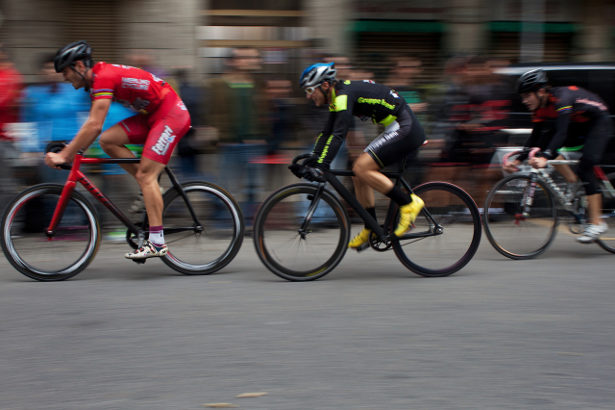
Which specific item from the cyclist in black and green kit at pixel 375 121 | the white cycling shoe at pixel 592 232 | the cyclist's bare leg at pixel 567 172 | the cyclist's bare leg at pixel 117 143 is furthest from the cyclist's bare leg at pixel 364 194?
the white cycling shoe at pixel 592 232

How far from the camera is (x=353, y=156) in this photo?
818 centimetres

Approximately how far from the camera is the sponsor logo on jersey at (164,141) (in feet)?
18.2

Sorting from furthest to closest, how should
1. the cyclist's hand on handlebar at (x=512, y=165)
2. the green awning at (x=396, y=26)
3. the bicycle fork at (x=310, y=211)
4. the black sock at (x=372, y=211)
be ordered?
the green awning at (x=396, y=26) → the cyclist's hand on handlebar at (x=512, y=165) → the black sock at (x=372, y=211) → the bicycle fork at (x=310, y=211)

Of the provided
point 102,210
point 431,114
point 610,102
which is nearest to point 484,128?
point 431,114

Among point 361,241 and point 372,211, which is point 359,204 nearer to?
point 372,211

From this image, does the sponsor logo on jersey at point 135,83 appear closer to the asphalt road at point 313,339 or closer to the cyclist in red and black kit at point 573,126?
the asphalt road at point 313,339

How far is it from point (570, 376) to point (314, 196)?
2562mm

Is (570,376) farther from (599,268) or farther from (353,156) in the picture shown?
(353,156)

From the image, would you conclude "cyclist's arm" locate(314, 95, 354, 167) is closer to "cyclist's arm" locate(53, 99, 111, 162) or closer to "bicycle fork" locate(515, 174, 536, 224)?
"cyclist's arm" locate(53, 99, 111, 162)

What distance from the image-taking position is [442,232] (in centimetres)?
580

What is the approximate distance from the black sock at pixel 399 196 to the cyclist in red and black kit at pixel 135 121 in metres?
1.78

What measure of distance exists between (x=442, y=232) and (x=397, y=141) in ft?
2.88

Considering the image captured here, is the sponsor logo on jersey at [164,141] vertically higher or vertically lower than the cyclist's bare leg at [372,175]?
higher

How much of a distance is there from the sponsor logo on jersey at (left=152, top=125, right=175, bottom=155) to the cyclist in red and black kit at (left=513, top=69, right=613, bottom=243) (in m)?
3.22
